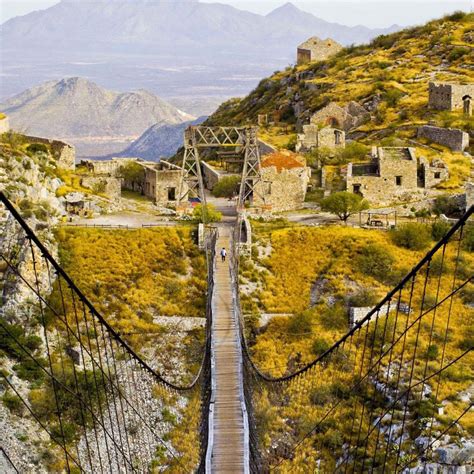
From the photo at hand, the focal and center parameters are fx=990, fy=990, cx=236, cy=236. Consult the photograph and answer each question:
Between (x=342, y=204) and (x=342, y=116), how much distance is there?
16.8 metres

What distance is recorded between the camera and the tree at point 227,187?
3909 centimetres

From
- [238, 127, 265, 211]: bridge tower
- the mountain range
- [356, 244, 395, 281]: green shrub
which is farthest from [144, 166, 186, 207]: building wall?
the mountain range

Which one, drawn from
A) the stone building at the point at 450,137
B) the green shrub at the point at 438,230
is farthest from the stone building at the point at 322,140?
the green shrub at the point at 438,230

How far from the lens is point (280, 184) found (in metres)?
37.2

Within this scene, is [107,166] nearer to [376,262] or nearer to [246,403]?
[376,262]

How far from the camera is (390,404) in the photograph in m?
24.7

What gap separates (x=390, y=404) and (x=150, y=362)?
732 cm

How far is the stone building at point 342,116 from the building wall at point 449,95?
11.7ft

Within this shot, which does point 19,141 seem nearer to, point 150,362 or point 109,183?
point 109,183

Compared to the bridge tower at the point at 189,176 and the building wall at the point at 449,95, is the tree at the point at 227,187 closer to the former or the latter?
the bridge tower at the point at 189,176

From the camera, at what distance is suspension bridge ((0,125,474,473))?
22.5 meters

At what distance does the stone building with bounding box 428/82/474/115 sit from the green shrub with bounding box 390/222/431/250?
14.7 m

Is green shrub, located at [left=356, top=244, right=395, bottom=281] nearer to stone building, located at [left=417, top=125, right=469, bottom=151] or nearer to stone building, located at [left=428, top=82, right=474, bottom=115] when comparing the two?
stone building, located at [left=417, top=125, right=469, bottom=151]

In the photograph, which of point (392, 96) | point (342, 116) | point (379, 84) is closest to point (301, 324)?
point (342, 116)
